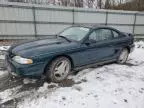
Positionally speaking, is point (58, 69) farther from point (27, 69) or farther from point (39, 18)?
point (39, 18)

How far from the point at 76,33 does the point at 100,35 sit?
77 centimetres

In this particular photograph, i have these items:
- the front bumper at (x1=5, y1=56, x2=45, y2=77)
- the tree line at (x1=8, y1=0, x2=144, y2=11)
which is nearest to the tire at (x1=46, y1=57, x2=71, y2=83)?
the front bumper at (x1=5, y1=56, x2=45, y2=77)

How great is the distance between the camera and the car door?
468cm

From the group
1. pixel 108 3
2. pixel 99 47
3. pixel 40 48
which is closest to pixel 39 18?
pixel 99 47

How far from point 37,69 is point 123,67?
3076mm

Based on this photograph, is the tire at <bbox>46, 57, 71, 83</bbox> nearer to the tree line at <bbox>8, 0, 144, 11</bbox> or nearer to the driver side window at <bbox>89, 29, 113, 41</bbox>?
the driver side window at <bbox>89, 29, 113, 41</bbox>

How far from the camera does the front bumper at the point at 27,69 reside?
365 centimetres

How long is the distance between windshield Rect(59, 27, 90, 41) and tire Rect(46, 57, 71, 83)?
32.7 inches

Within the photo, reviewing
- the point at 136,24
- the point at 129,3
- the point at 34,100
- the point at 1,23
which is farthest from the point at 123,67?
the point at 129,3

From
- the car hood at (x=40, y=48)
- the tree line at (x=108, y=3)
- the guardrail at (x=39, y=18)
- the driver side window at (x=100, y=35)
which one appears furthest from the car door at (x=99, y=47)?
the tree line at (x=108, y=3)

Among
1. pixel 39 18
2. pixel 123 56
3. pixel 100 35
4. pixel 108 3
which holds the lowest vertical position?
pixel 123 56

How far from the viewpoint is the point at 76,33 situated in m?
5.02

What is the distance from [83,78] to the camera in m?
4.48

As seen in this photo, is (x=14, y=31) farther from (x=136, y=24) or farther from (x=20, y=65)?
(x=136, y=24)
